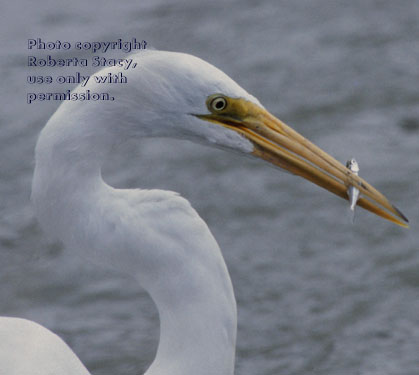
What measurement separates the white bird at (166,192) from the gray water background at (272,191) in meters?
0.83

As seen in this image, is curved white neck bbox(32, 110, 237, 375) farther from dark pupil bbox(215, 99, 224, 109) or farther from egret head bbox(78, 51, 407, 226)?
dark pupil bbox(215, 99, 224, 109)

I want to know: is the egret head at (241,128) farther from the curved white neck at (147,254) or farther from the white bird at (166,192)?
the curved white neck at (147,254)

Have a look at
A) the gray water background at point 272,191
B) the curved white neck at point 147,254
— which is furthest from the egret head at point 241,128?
the gray water background at point 272,191

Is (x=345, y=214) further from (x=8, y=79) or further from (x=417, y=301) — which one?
(x=8, y=79)

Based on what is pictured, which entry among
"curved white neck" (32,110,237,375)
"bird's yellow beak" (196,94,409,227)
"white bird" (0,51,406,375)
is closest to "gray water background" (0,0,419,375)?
"bird's yellow beak" (196,94,409,227)

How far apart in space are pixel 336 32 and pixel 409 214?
191cm

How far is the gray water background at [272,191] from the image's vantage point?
427cm

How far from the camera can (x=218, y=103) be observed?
96.6 inches

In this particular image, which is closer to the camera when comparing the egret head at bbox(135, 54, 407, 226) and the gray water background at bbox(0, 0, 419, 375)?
the egret head at bbox(135, 54, 407, 226)

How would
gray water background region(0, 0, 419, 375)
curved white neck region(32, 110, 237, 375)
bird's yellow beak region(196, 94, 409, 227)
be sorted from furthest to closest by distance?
gray water background region(0, 0, 419, 375), bird's yellow beak region(196, 94, 409, 227), curved white neck region(32, 110, 237, 375)

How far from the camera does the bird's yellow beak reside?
2570 mm

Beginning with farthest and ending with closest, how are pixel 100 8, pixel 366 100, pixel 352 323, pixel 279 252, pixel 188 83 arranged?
1. pixel 100 8
2. pixel 366 100
3. pixel 279 252
4. pixel 352 323
5. pixel 188 83

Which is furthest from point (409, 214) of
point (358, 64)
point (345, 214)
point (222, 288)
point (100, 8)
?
point (100, 8)

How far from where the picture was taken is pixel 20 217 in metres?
5.04
